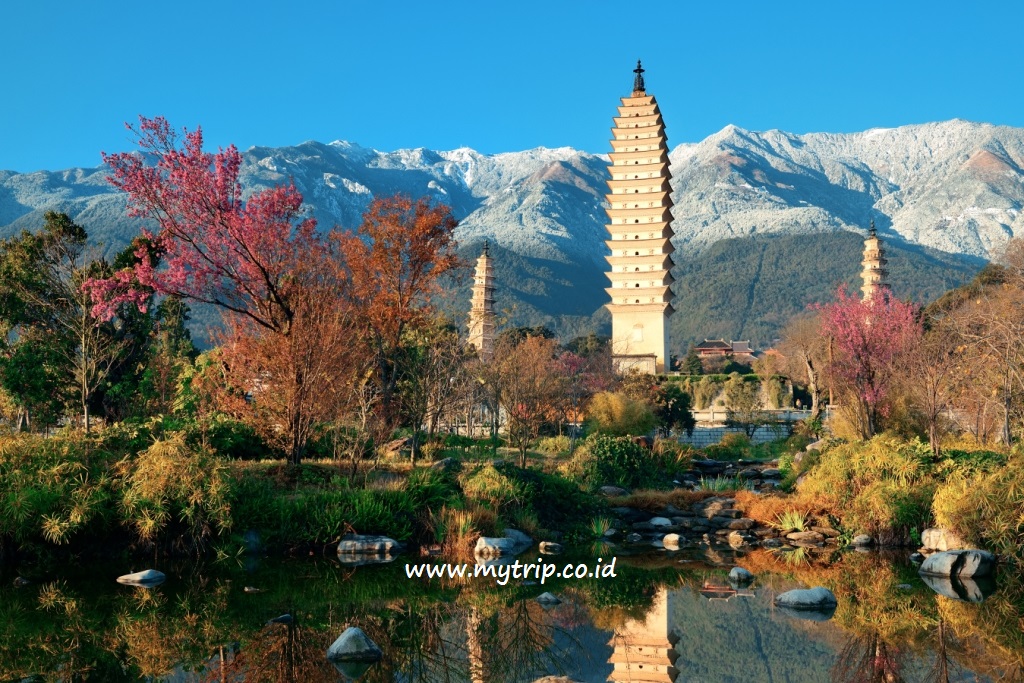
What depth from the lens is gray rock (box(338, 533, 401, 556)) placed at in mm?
14289

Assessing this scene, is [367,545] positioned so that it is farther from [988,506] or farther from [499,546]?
[988,506]

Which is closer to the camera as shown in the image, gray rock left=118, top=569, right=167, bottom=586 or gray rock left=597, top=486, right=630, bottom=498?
gray rock left=118, top=569, right=167, bottom=586

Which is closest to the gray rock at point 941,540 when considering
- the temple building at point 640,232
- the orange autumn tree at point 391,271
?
the orange autumn tree at point 391,271

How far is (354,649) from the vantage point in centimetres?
882

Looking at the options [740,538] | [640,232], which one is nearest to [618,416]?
[740,538]

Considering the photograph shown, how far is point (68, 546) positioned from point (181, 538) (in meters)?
1.51

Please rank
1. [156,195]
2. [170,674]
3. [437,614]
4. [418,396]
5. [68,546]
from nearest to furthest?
[170,674]
[437,614]
[68,546]
[156,195]
[418,396]

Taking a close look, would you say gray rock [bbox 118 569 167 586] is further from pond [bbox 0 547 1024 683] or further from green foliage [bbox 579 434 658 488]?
green foliage [bbox 579 434 658 488]

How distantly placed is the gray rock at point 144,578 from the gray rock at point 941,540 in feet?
36.9

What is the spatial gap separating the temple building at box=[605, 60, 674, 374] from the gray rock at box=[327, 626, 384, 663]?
4747cm

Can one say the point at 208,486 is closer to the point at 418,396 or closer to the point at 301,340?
the point at 301,340

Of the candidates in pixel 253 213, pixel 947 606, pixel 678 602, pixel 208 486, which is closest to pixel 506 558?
pixel 678 602

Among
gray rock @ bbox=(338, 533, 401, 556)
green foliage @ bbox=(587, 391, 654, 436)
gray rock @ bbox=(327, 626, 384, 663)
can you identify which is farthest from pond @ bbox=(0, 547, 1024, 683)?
green foliage @ bbox=(587, 391, 654, 436)

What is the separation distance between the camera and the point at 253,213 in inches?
679
